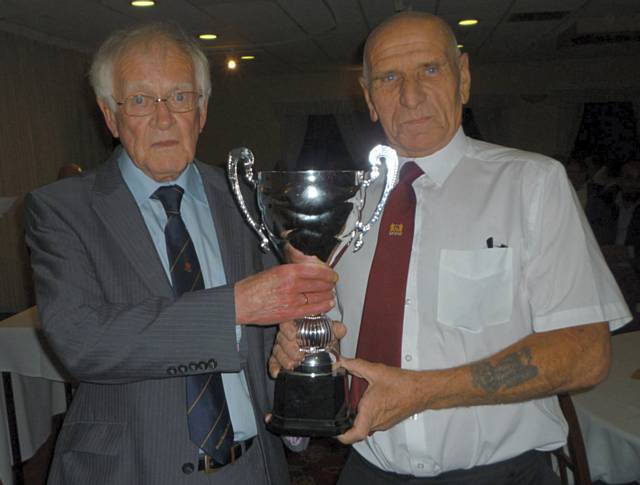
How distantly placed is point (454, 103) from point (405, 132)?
16 centimetres

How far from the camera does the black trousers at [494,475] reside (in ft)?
5.00

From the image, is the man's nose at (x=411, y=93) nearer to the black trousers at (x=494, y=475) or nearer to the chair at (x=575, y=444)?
the black trousers at (x=494, y=475)

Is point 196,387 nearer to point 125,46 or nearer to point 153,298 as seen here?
point 153,298

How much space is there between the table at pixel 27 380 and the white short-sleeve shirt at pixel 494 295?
2316mm

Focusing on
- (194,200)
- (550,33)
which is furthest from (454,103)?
(550,33)

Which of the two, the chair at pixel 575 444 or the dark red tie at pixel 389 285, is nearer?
the dark red tie at pixel 389 285

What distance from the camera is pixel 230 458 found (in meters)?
1.59

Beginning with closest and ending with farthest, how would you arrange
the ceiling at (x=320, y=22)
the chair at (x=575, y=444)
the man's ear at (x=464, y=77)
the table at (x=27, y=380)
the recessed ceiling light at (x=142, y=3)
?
1. the man's ear at (x=464, y=77)
2. the chair at (x=575, y=444)
3. the table at (x=27, y=380)
4. the recessed ceiling light at (x=142, y=3)
5. the ceiling at (x=320, y=22)

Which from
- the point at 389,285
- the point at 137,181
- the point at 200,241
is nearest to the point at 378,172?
the point at 389,285

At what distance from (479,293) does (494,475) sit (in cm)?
44

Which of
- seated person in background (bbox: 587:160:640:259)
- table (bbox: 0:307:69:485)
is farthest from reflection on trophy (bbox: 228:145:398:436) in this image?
seated person in background (bbox: 587:160:640:259)

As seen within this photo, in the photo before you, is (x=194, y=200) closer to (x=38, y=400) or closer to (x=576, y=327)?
(x=576, y=327)

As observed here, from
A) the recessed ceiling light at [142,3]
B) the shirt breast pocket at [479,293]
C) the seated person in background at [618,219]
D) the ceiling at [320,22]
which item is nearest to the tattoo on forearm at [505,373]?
the shirt breast pocket at [479,293]

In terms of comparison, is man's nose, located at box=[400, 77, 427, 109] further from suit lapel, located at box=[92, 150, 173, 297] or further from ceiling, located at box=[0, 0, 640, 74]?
ceiling, located at box=[0, 0, 640, 74]
